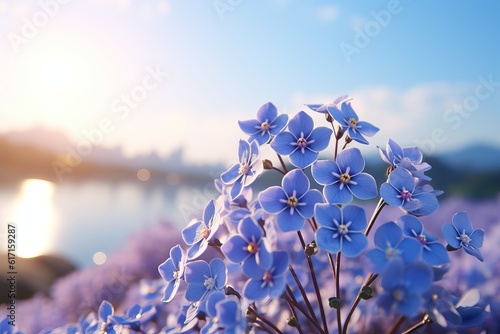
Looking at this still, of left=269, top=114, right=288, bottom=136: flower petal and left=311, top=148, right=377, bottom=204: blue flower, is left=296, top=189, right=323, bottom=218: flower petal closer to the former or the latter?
left=311, top=148, right=377, bottom=204: blue flower

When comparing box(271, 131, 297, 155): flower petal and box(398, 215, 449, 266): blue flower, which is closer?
box(398, 215, 449, 266): blue flower

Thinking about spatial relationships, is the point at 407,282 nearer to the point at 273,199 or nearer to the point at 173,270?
the point at 273,199

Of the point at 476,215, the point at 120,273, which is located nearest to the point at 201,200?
the point at 120,273

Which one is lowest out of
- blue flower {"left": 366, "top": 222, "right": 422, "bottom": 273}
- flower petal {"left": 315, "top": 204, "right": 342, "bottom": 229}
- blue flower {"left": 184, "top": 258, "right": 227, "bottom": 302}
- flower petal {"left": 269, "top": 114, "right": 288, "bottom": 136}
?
blue flower {"left": 366, "top": 222, "right": 422, "bottom": 273}

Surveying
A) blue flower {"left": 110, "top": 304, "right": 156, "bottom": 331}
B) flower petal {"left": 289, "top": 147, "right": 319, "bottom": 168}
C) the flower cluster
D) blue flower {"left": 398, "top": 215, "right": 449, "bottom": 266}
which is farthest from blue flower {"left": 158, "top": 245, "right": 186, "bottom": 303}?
blue flower {"left": 398, "top": 215, "right": 449, "bottom": 266}

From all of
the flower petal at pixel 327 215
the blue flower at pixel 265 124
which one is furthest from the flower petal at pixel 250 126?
the flower petal at pixel 327 215

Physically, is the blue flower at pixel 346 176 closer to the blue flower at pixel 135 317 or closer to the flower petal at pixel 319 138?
the flower petal at pixel 319 138

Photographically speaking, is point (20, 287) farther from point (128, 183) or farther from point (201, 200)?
point (201, 200)
